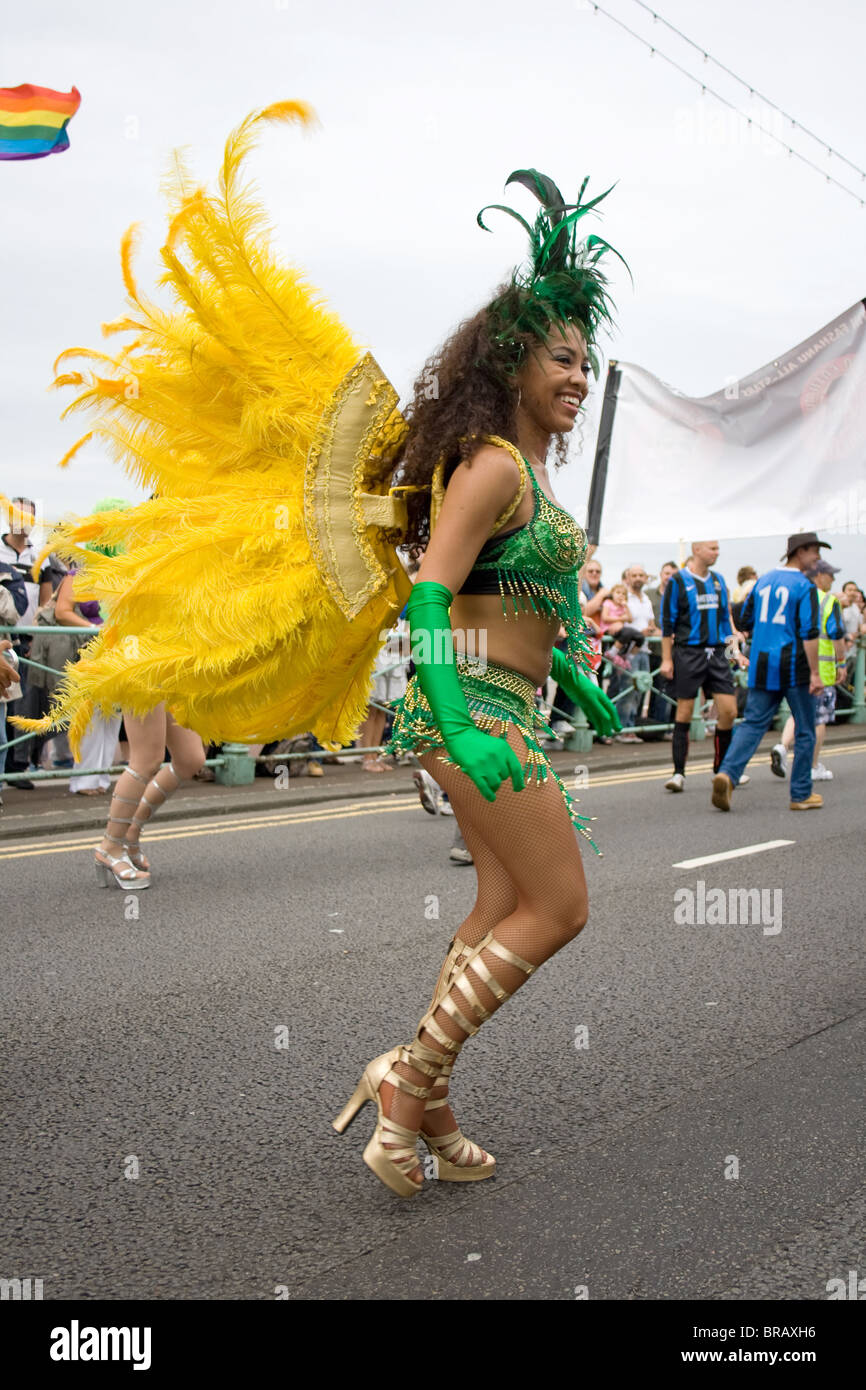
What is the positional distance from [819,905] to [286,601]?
4.25m

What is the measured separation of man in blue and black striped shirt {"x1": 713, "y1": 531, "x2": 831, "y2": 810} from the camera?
9.75 m

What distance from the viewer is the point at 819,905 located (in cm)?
645

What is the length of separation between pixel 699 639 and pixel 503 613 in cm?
839

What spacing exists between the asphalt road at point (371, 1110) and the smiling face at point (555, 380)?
73.3 inches

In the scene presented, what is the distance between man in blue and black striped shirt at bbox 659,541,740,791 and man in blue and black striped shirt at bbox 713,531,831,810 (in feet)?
2.72

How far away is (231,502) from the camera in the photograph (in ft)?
10.7

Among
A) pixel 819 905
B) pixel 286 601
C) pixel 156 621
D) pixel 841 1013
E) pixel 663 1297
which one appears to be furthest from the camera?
pixel 819 905

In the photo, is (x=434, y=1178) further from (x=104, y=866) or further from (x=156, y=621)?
(x=104, y=866)

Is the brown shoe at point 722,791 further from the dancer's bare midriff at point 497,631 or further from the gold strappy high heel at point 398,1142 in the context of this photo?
the gold strappy high heel at point 398,1142

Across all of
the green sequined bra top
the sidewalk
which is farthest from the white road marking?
the green sequined bra top

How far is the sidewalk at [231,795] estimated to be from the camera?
30.7 feet

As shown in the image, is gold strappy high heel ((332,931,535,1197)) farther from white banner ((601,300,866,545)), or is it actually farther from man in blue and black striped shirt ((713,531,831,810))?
white banner ((601,300,866,545))

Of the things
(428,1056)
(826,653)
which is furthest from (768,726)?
(428,1056)
